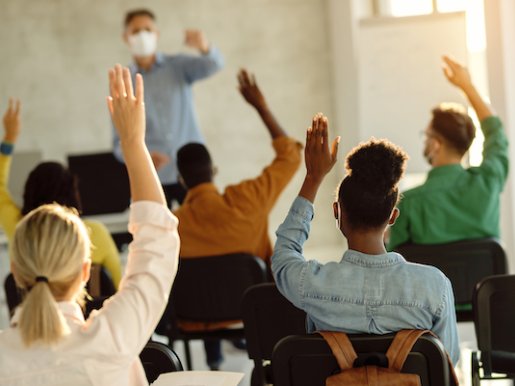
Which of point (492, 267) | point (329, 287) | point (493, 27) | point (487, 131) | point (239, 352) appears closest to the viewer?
point (329, 287)

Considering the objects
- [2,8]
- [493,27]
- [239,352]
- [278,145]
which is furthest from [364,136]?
[2,8]

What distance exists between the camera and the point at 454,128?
3.96 metres

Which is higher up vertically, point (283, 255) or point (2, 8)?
point (2, 8)

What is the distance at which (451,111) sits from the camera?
4.01 m

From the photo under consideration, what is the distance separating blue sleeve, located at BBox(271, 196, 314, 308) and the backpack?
16 cm

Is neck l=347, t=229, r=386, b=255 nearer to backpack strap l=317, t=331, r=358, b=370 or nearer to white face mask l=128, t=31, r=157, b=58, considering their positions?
backpack strap l=317, t=331, r=358, b=370

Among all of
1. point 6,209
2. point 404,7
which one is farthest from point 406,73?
point 6,209

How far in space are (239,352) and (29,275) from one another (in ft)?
11.9

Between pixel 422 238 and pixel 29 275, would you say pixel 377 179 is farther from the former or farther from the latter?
pixel 422 238

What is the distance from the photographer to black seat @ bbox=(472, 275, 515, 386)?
2.75m

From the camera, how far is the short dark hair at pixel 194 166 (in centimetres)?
404

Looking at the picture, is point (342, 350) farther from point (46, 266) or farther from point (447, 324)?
point (46, 266)

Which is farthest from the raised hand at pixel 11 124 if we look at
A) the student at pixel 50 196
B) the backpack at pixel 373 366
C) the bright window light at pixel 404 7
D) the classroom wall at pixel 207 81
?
the bright window light at pixel 404 7

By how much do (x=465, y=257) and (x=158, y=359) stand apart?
174 cm
